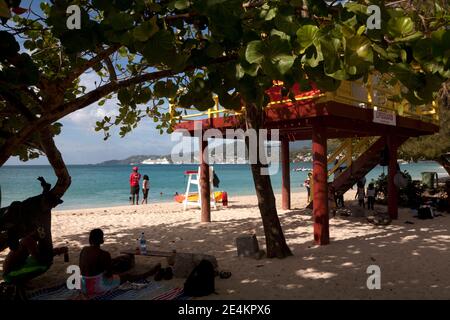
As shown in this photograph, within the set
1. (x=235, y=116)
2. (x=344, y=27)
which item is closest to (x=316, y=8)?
(x=344, y=27)

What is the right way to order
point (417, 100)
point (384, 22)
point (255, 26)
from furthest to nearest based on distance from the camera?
point (255, 26), point (417, 100), point (384, 22)

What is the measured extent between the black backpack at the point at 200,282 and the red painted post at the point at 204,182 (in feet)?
25.0

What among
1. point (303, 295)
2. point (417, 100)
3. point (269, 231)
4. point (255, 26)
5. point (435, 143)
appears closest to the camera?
point (417, 100)

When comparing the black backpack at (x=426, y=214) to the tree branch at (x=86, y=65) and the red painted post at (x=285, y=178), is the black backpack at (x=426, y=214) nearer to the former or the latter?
the red painted post at (x=285, y=178)

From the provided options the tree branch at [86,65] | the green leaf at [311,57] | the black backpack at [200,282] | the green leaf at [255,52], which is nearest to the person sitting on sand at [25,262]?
the black backpack at [200,282]

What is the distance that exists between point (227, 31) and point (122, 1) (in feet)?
2.90

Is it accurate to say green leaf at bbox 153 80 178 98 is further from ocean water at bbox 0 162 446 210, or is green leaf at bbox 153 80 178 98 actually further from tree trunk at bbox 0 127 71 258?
ocean water at bbox 0 162 446 210

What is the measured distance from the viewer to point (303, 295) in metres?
5.95

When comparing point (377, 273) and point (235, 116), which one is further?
point (235, 116)

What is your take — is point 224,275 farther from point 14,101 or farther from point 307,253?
point 14,101

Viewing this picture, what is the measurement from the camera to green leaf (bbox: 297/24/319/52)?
243cm

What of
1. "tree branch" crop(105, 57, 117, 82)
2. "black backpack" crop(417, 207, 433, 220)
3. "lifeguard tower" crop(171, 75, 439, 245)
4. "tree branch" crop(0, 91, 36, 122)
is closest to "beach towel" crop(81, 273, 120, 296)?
"tree branch" crop(0, 91, 36, 122)

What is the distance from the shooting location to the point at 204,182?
45.4ft
